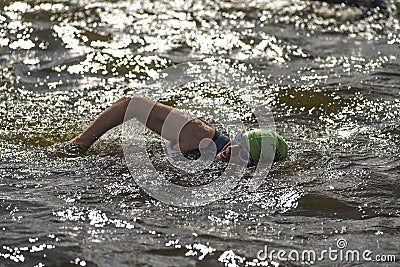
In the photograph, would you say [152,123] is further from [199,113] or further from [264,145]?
[199,113]

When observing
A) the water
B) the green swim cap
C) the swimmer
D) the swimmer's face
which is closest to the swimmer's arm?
the swimmer

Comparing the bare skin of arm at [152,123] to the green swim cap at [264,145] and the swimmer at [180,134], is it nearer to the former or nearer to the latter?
the swimmer at [180,134]

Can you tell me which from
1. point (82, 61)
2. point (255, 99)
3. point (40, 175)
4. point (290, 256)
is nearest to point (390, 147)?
point (255, 99)

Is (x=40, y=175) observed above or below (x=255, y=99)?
above

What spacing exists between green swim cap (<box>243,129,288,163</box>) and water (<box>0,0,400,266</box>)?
0.13 meters

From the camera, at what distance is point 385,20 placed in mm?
10469

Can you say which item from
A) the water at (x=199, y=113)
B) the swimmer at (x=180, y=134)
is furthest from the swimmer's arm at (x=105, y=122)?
the water at (x=199, y=113)

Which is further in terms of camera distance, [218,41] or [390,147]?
[218,41]

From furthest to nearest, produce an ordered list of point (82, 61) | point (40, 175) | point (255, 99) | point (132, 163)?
point (82, 61) < point (255, 99) < point (132, 163) < point (40, 175)

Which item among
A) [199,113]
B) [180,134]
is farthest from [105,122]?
[199,113]

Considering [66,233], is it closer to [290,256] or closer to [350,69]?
[290,256]

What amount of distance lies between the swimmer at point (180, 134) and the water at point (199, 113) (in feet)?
0.55

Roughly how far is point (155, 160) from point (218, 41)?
4313 millimetres

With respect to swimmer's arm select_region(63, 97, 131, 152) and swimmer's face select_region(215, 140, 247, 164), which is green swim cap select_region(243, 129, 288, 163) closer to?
swimmer's face select_region(215, 140, 247, 164)
